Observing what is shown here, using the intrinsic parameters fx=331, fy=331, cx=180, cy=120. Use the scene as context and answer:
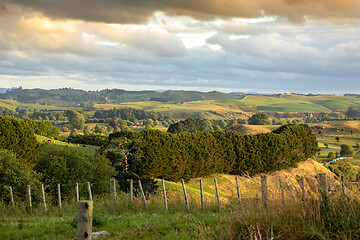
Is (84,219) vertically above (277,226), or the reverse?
(84,219)

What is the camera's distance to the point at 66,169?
28562mm

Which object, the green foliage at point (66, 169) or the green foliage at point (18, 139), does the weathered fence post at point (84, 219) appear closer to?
the green foliage at point (66, 169)

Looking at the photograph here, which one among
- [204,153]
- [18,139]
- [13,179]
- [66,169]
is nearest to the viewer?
[13,179]

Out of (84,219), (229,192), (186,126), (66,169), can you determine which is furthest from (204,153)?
(186,126)

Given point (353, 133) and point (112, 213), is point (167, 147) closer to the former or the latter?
point (112, 213)

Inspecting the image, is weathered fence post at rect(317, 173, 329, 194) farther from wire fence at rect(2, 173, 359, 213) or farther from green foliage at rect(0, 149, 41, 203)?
green foliage at rect(0, 149, 41, 203)

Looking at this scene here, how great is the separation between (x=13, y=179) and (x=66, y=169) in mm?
5295

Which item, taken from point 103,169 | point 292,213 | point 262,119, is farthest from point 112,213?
point 262,119

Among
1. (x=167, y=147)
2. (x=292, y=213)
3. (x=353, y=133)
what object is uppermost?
(x=292, y=213)

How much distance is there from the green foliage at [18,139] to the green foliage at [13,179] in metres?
22.6

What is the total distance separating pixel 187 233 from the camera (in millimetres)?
10359

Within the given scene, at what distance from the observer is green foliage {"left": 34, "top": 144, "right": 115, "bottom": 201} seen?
28172 mm

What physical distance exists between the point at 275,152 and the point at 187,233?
5464 cm

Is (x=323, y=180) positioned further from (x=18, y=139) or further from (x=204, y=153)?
(x=18, y=139)
